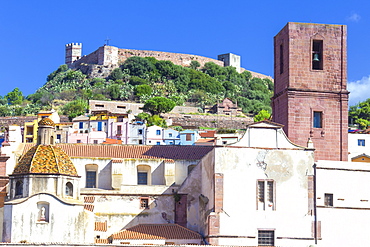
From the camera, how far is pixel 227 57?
16138 cm

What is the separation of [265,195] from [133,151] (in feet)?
35.9

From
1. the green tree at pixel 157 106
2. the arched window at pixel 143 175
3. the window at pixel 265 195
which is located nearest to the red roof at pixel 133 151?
the arched window at pixel 143 175

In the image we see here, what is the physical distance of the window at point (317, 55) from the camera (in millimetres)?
42594

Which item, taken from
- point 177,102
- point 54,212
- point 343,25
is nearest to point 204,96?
point 177,102

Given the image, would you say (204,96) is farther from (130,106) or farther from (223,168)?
(223,168)

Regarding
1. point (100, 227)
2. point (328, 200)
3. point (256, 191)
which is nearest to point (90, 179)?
point (100, 227)

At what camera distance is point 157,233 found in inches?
1560

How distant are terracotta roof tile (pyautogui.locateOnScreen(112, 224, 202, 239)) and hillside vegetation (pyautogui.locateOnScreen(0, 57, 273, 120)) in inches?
2927

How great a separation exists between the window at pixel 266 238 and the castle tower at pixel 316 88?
19.8 ft

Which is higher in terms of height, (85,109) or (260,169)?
(85,109)

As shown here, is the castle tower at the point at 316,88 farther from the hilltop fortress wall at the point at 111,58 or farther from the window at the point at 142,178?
the hilltop fortress wall at the point at 111,58

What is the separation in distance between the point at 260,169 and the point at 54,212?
1119 cm

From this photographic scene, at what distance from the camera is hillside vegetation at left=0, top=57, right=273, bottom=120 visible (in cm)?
12375

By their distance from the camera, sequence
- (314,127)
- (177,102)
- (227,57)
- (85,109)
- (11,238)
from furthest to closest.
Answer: (227,57), (177,102), (85,109), (314,127), (11,238)
